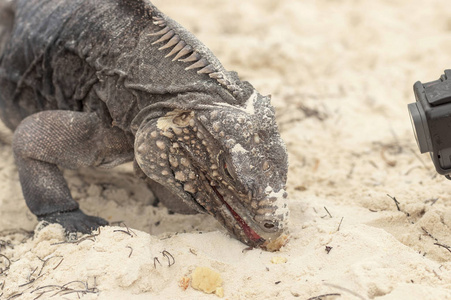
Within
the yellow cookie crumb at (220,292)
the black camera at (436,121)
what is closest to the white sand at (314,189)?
the yellow cookie crumb at (220,292)

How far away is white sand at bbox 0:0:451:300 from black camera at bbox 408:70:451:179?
27.4 inches

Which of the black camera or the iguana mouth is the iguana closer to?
the iguana mouth

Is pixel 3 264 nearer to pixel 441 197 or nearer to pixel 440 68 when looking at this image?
pixel 441 197

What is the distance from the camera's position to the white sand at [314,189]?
142 inches

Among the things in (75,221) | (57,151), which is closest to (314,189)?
(75,221)

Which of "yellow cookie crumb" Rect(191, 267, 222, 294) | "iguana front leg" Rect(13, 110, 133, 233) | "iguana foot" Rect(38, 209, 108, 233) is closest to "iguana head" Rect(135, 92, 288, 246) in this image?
"yellow cookie crumb" Rect(191, 267, 222, 294)

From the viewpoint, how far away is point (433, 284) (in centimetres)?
340

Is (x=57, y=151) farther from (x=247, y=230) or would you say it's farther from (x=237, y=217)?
(x=247, y=230)

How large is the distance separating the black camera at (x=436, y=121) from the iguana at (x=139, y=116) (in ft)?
3.13

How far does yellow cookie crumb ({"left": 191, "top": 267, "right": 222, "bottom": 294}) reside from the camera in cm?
362

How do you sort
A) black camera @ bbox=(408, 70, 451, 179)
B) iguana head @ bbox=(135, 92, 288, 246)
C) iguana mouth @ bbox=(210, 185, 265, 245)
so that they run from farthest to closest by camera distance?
1. iguana mouth @ bbox=(210, 185, 265, 245)
2. iguana head @ bbox=(135, 92, 288, 246)
3. black camera @ bbox=(408, 70, 451, 179)

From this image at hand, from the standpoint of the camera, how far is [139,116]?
14.1ft

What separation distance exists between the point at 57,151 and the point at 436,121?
3.05 metres

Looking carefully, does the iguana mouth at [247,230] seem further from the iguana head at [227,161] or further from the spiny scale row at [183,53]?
the spiny scale row at [183,53]
